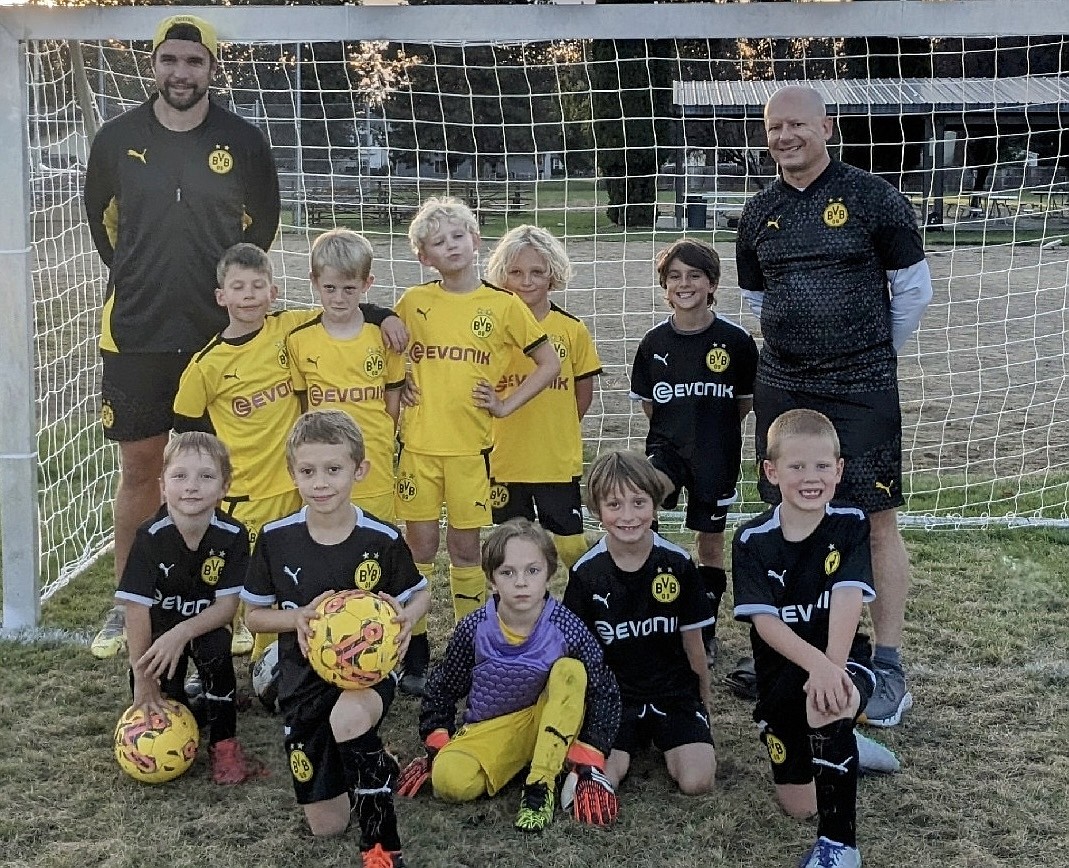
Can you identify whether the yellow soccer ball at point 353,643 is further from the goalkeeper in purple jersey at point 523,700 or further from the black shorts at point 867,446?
the black shorts at point 867,446

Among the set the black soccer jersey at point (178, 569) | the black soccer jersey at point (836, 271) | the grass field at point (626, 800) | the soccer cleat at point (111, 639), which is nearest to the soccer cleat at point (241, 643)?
the grass field at point (626, 800)

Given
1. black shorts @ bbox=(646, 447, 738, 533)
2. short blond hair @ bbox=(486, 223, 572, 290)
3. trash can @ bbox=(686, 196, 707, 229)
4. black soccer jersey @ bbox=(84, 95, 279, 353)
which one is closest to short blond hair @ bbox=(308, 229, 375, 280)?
black soccer jersey @ bbox=(84, 95, 279, 353)

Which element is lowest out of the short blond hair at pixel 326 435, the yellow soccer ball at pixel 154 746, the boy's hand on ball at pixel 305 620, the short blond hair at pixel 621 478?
the yellow soccer ball at pixel 154 746

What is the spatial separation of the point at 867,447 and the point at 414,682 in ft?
5.56

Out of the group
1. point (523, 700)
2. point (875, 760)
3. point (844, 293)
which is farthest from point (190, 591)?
point (844, 293)

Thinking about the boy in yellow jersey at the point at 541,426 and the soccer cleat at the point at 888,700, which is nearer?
the soccer cleat at the point at 888,700

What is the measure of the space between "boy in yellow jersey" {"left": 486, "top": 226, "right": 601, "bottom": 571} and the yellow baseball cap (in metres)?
1.25

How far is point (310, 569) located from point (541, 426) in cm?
138

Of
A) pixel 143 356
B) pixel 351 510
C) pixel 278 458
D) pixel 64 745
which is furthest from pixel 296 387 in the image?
pixel 64 745

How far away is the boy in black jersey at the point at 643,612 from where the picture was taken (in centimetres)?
329

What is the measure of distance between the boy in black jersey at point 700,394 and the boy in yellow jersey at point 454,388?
463mm

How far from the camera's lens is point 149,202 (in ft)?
13.0

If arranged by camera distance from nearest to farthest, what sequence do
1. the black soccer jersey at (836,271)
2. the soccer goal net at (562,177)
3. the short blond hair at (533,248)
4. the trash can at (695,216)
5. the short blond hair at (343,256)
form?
the black soccer jersey at (836,271) < the short blond hair at (343,256) < the short blond hair at (533,248) < the soccer goal net at (562,177) < the trash can at (695,216)

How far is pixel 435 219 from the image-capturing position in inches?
154
